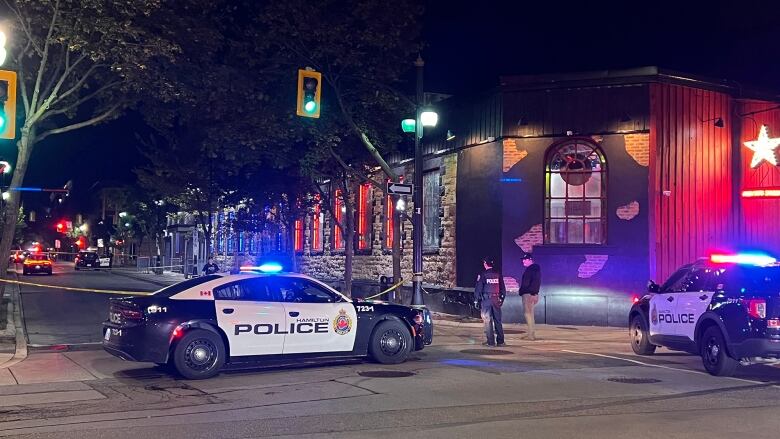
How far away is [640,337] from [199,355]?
7724mm

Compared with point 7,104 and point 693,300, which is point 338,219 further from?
point 693,300

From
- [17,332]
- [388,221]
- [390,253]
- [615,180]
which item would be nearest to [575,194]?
[615,180]

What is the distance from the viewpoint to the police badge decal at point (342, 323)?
1145 centimetres

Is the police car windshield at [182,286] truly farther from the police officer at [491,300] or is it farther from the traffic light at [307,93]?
the police officer at [491,300]

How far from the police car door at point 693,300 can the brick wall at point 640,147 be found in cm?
746

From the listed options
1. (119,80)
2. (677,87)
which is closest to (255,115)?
(119,80)

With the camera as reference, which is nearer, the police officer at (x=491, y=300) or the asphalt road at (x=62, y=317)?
the police officer at (x=491, y=300)

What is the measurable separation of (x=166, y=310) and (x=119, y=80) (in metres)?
8.92

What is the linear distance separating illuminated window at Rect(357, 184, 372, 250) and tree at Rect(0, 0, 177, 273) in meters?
13.2

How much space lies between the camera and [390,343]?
39.3 ft

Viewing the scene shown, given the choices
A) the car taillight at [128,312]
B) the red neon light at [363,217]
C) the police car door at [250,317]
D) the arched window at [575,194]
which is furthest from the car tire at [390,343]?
the red neon light at [363,217]

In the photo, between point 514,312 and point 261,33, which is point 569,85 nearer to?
point 514,312

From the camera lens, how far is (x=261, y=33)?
1845 centimetres

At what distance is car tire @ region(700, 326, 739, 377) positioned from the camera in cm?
1073
